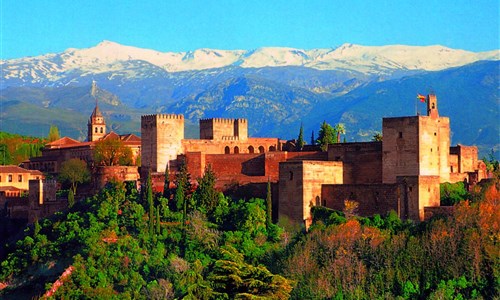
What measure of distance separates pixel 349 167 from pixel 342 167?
35cm

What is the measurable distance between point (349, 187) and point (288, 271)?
7.83m

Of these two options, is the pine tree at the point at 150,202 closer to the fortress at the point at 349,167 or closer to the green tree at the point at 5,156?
the fortress at the point at 349,167

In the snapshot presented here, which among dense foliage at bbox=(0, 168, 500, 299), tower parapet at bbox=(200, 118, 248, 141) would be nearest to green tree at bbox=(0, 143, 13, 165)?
tower parapet at bbox=(200, 118, 248, 141)

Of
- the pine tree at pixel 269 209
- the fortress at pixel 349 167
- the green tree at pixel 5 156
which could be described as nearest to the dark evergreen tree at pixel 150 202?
the fortress at pixel 349 167

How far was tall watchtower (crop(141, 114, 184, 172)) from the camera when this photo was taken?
59.0 m

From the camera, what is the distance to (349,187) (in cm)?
5134

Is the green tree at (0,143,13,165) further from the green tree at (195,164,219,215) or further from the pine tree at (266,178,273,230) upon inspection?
the pine tree at (266,178,273,230)

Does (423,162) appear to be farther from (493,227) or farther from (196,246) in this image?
(196,246)

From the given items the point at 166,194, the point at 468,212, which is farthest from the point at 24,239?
the point at 468,212

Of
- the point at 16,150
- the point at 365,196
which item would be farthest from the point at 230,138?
the point at 16,150

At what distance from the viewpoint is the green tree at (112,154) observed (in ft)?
220

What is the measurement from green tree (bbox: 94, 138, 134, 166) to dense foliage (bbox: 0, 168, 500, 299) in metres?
8.53

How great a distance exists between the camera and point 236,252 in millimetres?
45344

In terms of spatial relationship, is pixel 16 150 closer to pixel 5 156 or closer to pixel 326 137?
pixel 5 156
